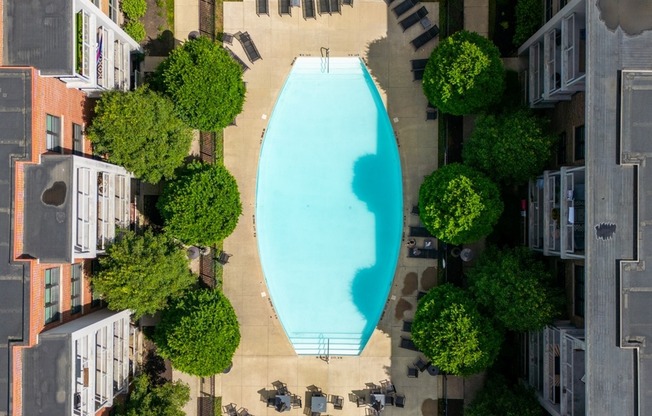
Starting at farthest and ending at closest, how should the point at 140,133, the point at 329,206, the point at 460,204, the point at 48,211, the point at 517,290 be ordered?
1. the point at 329,206
2. the point at 460,204
3. the point at 140,133
4. the point at 517,290
5. the point at 48,211

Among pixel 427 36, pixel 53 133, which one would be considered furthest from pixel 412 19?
pixel 53 133

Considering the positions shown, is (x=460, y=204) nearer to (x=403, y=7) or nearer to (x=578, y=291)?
(x=578, y=291)

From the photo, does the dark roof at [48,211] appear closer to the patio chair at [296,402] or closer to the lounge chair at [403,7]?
the patio chair at [296,402]

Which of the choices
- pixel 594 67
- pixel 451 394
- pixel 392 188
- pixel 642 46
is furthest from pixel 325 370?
pixel 642 46

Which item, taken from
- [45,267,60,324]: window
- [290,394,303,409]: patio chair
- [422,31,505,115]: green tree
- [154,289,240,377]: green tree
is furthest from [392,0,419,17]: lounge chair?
[290,394,303,409]: patio chair

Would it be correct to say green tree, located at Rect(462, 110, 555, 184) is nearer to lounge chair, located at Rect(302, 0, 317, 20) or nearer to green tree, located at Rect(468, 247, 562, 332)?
green tree, located at Rect(468, 247, 562, 332)

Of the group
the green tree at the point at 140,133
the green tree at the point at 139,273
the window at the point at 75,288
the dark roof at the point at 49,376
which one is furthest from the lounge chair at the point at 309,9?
the dark roof at the point at 49,376
